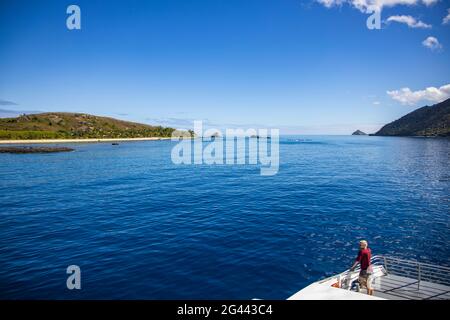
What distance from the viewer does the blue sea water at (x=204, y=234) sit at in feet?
58.1

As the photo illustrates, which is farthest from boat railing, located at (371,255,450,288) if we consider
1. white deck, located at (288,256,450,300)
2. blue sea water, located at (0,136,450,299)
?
blue sea water, located at (0,136,450,299)

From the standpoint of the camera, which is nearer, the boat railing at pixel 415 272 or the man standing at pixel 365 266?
the man standing at pixel 365 266

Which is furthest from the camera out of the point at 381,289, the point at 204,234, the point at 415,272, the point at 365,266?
the point at 204,234

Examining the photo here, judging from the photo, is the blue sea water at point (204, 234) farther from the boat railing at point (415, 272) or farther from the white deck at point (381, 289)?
the white deck at point (381, 289)

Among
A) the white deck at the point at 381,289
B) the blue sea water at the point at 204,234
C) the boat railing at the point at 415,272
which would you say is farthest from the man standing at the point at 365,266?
the blue sea water at the point at 204,234

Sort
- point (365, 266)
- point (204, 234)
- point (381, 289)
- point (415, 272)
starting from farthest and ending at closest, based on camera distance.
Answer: point (204, 234)
point (415, 272)
point (381, 289)
point (365, 266)

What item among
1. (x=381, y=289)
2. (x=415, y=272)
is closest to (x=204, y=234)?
(x=381, y=289)

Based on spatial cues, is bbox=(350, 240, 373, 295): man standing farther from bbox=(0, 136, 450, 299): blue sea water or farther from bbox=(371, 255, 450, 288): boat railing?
bbox=(0, 136, 450, 299): blue sea water

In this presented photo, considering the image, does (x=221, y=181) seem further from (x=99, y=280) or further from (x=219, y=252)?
(x=99, y=280)

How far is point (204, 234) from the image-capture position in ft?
86.7

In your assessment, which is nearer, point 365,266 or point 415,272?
point 365,266

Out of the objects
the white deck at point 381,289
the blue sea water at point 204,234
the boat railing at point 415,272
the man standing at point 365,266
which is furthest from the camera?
the blue sea water at point 204,234

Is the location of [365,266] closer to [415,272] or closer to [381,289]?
[381,289]
